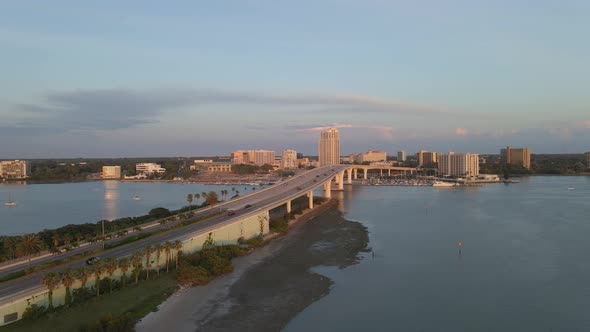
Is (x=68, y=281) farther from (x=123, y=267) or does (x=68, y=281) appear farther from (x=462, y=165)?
(x=462, y=165)

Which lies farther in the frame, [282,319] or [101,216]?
[101,216]

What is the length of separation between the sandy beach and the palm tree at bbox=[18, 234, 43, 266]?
202 inches

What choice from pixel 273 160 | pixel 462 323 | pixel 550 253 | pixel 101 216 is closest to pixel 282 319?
pixel 462 323

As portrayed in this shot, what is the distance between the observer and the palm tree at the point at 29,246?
565 inches

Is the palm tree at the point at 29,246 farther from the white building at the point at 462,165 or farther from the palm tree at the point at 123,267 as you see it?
the white building at the point at 462,165

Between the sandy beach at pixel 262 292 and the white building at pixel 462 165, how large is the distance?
184ft

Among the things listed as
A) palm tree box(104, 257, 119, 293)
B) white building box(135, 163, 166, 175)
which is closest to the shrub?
palm tree box(104, 257, 119, 293)

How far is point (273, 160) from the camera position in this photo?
129 m

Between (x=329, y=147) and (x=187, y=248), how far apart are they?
95.8 metres

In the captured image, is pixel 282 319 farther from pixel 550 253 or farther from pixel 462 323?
pixel 550 253

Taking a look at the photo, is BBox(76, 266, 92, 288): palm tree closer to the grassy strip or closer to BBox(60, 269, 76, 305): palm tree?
BBox(60, 269, 76, 305): palm tree

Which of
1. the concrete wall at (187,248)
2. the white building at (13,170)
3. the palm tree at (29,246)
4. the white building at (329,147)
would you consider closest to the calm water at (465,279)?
the concrete wall at (187,248)

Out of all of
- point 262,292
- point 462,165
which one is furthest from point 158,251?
point 462,165

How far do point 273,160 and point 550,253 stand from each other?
111 m
